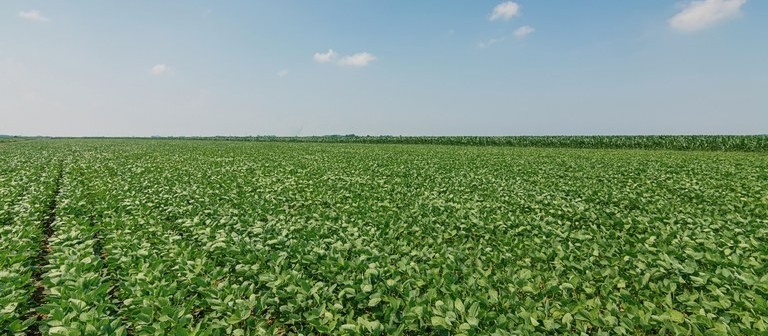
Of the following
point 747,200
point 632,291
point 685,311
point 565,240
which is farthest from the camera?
point 747,200

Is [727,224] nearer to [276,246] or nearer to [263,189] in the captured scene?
[276,246]

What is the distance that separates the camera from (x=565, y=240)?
675cm

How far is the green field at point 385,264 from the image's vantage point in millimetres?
3688

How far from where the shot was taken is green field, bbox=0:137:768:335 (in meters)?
3.69

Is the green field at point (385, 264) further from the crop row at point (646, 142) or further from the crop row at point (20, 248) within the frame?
the crop row at point (646, 142)

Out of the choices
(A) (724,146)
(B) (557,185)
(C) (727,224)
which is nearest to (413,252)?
(C) (727,224)

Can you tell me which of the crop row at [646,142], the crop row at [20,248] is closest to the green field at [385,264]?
the crop row at [20,248]

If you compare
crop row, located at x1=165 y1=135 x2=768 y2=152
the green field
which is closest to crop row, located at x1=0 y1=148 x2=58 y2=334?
the green field

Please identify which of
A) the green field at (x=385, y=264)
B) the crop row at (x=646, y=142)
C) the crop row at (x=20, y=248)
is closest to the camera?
the green field at (x=385, y=264)

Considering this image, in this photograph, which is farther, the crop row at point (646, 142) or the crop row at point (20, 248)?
the crop row at point (646, 142)

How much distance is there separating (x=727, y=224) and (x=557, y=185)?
6.25 m

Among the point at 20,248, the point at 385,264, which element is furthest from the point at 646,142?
the point at 20,248

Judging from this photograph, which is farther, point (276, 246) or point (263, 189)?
point (263, 189)

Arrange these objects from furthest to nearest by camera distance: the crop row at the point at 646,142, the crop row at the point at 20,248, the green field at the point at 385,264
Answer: the crop row at the point at 646,142, the crop row at the point at 20,248, the green field at the point at 385,264
